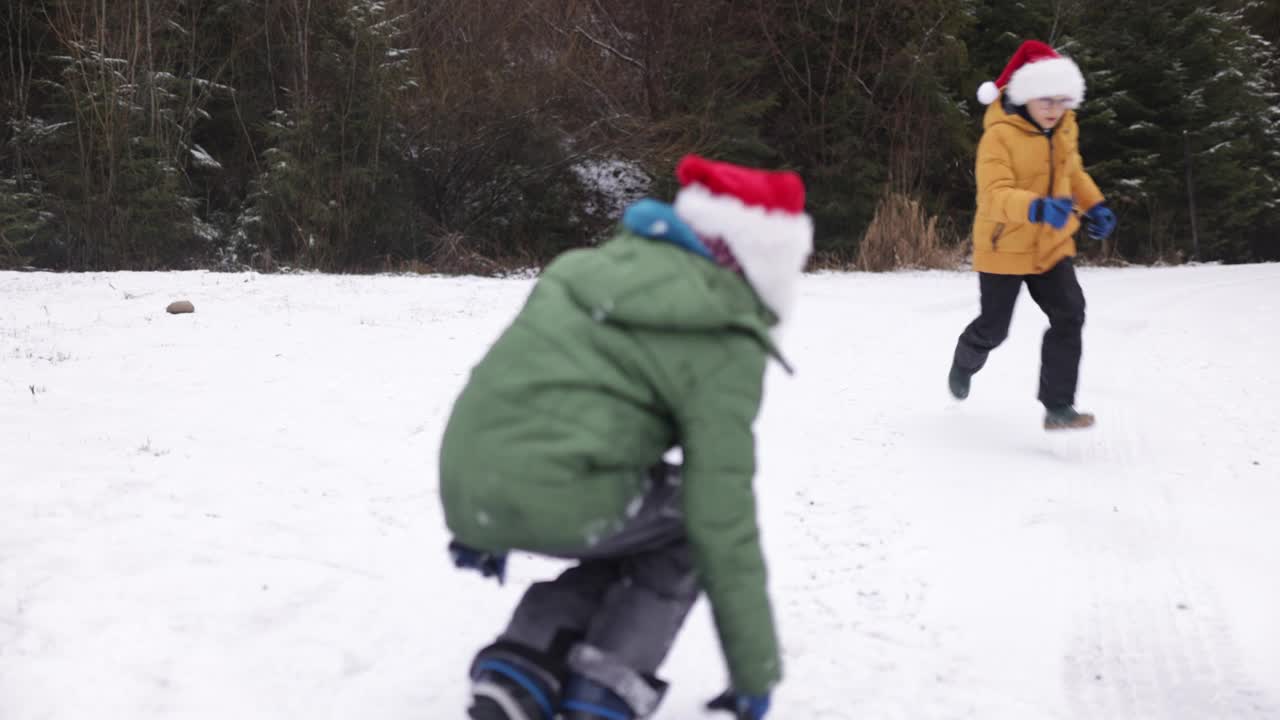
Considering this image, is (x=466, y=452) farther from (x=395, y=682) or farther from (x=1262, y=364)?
Answer: (x=1262, y=364)

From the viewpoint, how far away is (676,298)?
1.72 meters

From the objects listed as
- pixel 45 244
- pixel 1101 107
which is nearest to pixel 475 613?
pixel 45 244

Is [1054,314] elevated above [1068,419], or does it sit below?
above

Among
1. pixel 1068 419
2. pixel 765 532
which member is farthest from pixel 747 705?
pixel 1068 419

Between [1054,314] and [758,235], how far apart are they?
3074mm

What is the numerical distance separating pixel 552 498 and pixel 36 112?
15.8m

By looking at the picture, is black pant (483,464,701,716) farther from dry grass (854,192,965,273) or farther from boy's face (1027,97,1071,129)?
dry grass (854,192,965,273)

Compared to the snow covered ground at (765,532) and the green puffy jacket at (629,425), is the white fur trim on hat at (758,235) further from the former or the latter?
the snow covered ground at (765,532)

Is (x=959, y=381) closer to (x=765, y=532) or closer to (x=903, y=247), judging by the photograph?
(x=765, y=532)

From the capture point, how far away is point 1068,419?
14.8ft

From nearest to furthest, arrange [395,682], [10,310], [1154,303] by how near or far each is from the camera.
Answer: [395,682]
[10,310]
[1154,303]

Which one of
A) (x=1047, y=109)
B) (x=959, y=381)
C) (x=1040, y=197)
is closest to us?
(x=1040, y=197)

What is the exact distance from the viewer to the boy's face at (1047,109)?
14.1 ft

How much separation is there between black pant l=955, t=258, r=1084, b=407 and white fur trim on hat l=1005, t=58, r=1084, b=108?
2.29 feet
